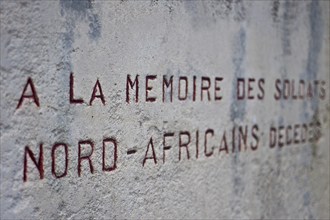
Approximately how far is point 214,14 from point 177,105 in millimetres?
347

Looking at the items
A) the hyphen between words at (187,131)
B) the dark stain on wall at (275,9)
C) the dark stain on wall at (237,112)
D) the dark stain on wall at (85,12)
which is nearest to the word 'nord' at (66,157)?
the hyphen between words at (187,131)

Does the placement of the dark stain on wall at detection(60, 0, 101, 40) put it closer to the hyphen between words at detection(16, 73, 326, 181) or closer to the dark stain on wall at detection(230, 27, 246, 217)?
the hyphen between words at detection(16, 73, 326, 181)

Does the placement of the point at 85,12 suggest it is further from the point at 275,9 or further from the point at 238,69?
the point at 275,9

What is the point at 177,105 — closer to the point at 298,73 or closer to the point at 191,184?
the point at 191,184

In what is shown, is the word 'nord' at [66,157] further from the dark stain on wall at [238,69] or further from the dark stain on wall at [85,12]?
the dark stain on wall at [238,69]

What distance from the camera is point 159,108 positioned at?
2.00 meters

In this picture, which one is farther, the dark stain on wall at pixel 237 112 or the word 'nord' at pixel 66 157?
the dark stain on wall at pixel 237 112

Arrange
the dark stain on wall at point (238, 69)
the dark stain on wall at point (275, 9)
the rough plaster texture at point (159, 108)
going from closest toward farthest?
the rough plaster texture at point (159, 108), the dark stain on wall at point (238, 69), the dark stain on wall at point (275, 9)

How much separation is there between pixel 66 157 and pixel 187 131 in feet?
1.63

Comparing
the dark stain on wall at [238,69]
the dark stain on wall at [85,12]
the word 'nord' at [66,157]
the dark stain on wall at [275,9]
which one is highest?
the dark stain on wall at [275,9]

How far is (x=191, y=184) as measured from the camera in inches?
84.0

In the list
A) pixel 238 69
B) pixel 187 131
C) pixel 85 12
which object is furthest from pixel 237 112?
pixel 85 12

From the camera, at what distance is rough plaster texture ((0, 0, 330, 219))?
5.42 ft

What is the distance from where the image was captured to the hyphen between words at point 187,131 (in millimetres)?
1719
